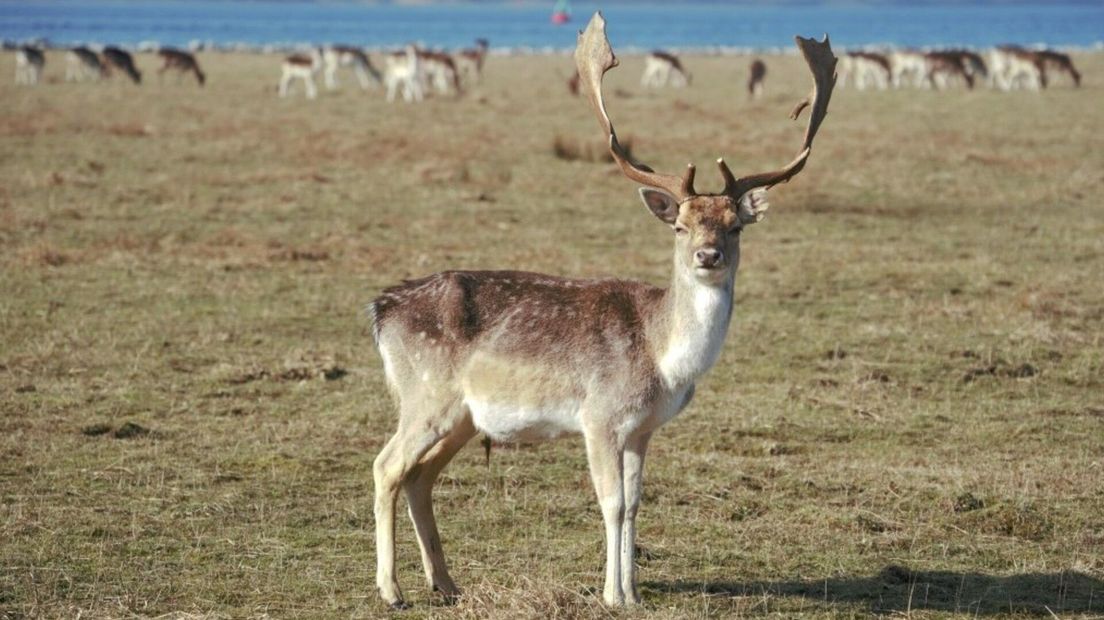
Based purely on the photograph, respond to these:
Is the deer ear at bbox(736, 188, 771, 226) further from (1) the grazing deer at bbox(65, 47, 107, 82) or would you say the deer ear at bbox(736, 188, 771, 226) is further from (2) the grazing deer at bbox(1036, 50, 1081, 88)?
(1) the grazing deer at bbox(65, 47, 107, 82)

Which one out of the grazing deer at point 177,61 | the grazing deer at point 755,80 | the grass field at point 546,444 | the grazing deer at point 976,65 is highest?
the grazing deer at point 976,65

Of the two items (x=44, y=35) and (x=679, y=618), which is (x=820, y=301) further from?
(x=44, y=35)

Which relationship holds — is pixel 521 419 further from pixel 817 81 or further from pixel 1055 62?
pixel 1055 62

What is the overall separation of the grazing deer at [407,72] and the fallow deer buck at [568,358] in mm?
32274

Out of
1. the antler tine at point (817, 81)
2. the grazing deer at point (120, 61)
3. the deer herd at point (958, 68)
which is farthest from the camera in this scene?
the deer herd at point (958, 68)

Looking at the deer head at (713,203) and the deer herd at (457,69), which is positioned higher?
the deer herd at (457,69)

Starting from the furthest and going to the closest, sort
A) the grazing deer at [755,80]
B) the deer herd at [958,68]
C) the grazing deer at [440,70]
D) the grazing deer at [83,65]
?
the grazing deer at [83,65] → the deer herd at [958,68] → the grazing deer at [440,70] → the grazing deer at [755,80]

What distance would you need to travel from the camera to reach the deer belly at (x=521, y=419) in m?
6.15

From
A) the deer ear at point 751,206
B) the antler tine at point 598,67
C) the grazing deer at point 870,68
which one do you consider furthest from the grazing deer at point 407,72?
the deer ear at point 751,206

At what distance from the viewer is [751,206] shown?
6344mm

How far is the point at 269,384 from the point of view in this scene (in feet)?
33.2

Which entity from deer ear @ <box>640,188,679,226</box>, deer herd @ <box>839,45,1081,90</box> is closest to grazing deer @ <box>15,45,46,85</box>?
deer herd @ <box>839,45,1081,90</box>

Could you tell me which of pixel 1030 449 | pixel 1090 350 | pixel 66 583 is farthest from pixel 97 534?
pixel 1090 350

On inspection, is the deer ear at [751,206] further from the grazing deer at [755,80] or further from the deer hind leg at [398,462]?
the grazing deer at [755,80]
